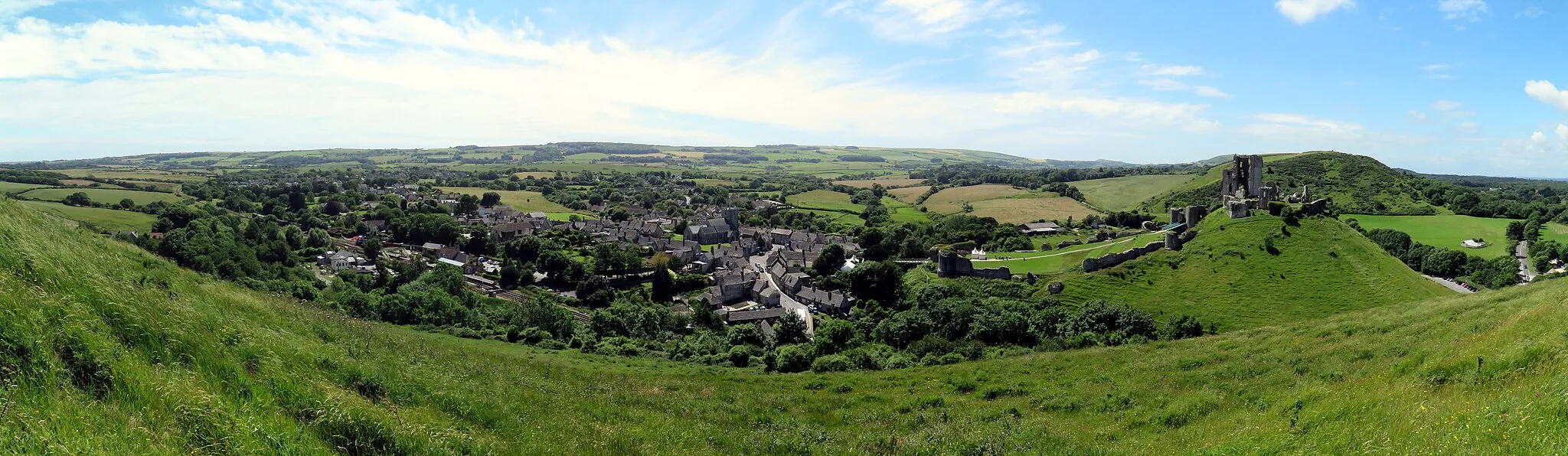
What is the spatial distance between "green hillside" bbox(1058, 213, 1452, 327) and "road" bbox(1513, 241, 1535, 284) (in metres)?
17.6

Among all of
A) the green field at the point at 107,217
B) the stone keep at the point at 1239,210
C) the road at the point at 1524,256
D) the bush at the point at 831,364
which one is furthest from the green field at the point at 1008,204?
the green field at the point at 107,217

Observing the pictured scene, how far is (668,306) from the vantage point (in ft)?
173

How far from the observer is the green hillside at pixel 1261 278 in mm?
32938

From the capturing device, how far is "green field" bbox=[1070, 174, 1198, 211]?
115 metres

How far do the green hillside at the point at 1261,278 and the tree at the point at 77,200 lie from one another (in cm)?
10505

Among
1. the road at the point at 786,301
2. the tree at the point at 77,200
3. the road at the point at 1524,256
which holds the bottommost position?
the road at the point at 786,301

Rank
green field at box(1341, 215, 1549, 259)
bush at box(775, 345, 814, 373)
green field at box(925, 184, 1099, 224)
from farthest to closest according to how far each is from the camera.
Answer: green field at box(925, 184, 1099, 224) < green field at box(1341, 215, 1549, 259) < bush at box(775, 345, 814, 373)

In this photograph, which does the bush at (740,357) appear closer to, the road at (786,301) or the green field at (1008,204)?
the road at (786,301)

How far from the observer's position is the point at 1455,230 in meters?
62.8

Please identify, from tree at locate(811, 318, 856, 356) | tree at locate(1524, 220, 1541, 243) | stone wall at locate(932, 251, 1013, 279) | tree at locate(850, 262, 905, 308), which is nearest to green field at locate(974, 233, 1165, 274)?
stone wall at locate(932, 251, 1013, 279)

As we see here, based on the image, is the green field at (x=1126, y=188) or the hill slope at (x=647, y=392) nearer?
the hill slope at (x=647, y=392)

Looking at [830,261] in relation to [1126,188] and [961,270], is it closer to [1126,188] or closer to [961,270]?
[961,270]

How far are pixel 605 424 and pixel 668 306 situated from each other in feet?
127

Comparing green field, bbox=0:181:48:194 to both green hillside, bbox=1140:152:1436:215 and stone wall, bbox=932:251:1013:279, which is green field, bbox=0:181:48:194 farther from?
green hillside, bbox=1140:152:1436:215
